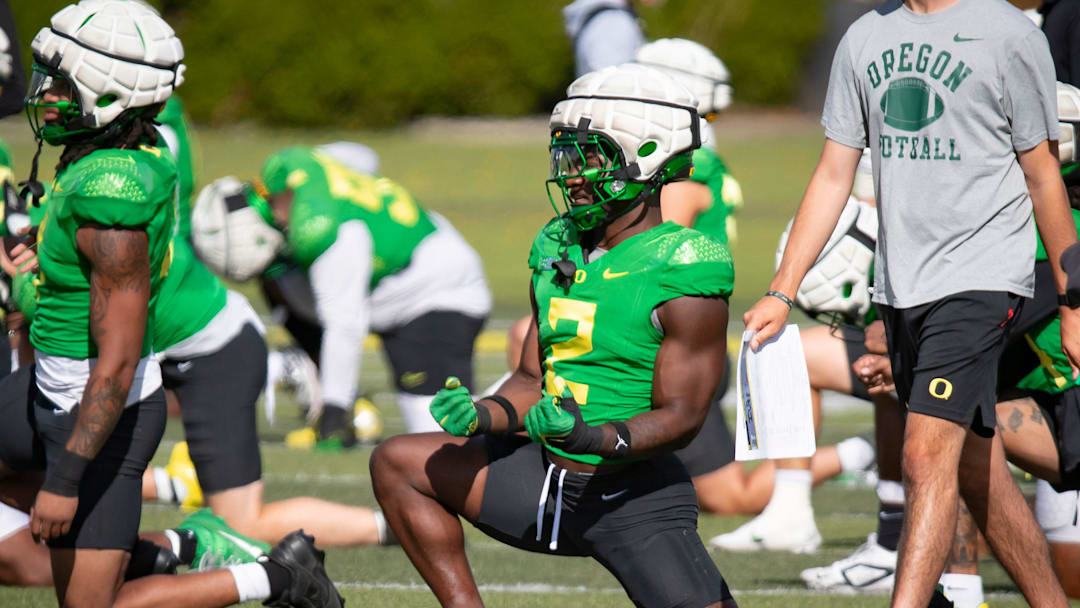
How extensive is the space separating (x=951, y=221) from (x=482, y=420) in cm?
136

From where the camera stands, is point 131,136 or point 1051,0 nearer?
point 131,136

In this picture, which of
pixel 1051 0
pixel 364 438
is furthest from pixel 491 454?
pixel 364 438

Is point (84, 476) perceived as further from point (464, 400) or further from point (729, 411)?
point (729, 411)

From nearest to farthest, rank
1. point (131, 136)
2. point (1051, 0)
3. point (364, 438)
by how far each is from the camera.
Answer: point (131, 136), point (1051, 0), point (364, 438)

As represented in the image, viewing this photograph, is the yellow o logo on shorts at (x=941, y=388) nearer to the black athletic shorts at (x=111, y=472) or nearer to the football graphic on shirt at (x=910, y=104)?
the football graphic on shirt at (x=910, y=104)

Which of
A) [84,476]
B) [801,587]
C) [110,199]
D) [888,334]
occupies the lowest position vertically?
[801,587]

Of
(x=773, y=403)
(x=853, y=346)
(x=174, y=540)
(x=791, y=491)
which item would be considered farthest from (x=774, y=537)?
(x=174, y=540)

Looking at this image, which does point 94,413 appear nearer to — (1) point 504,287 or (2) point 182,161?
(2) point 182,161

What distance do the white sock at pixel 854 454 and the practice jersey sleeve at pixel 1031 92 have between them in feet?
9.11

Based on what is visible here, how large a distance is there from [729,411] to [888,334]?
5047 mm

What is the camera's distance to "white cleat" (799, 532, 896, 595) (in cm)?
520

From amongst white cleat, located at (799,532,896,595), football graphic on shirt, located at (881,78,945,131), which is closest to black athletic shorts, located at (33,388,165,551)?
football graphic on shirt, located at (881,78,945,131)

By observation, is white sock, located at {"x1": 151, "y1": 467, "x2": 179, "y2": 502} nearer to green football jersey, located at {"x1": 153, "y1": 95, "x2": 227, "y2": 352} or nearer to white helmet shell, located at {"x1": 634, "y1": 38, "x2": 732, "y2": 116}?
green football jersey, located at {"x1": 153, "y1": 95, "x2": 227, "y2": 352}

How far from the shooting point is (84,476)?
13.5 ft
